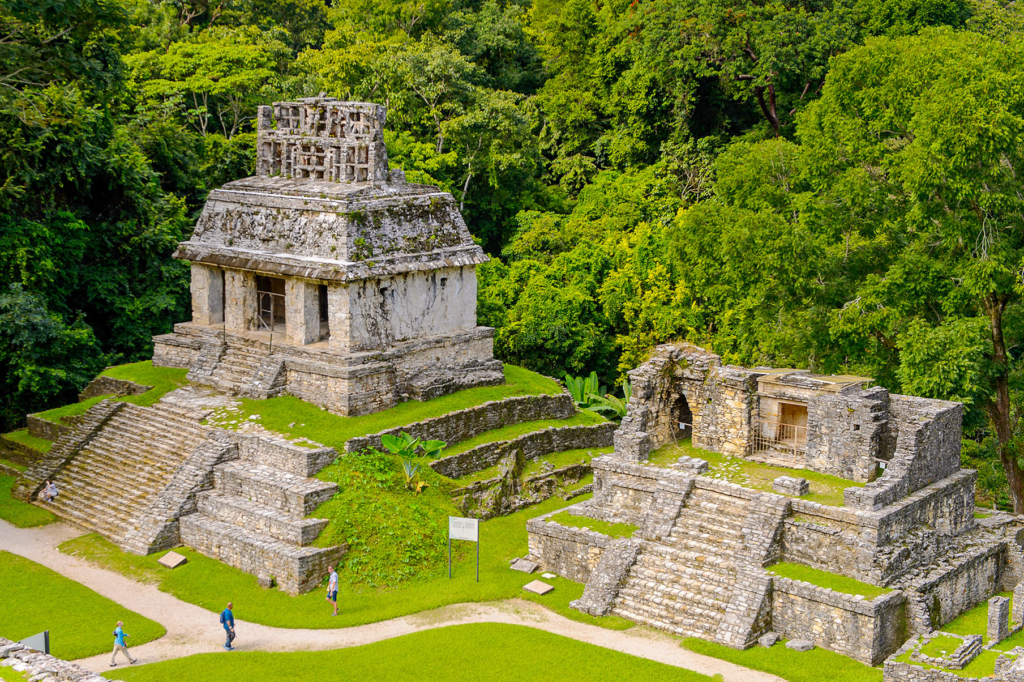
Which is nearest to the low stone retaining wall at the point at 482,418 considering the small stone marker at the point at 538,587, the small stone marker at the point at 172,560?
the small stone marker at the point at 172,560

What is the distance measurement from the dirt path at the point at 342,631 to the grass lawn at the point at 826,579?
1.90 metres

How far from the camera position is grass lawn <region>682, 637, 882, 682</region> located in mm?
16172

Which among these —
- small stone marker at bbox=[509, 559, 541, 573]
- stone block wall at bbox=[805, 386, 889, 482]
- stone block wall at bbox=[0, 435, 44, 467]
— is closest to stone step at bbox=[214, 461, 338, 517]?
small stone marker at bbox=[509, 559, 541, 573]

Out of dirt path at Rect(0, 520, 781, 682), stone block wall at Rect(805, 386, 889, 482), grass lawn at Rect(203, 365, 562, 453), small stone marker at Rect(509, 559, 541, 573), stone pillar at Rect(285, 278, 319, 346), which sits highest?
stone pillar at Rect(285, 278, 319, 346)

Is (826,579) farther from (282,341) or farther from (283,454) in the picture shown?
(282,341)

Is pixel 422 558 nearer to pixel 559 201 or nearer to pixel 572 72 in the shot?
pixel 559 201

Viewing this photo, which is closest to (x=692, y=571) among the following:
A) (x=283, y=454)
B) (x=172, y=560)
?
(x=283, y=454)

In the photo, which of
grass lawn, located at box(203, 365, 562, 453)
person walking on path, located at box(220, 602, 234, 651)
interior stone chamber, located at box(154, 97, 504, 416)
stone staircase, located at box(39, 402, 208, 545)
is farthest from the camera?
interior stone chamber, located at box(154, 97, 504, 416)

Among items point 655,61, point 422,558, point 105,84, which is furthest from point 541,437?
point 655,61

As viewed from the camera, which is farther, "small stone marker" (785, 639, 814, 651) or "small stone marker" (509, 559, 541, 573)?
"small stone marker" (509, 559, 541, 573)

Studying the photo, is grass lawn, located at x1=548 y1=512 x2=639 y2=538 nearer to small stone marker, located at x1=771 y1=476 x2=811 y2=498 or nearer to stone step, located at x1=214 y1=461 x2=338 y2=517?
small stone marker, located at x1=771 y1=476 x2=811 y2=498

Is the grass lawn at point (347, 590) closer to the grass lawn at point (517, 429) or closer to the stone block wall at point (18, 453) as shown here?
the grass lawn at point (517, 429)

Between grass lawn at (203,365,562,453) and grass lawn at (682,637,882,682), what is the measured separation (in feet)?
26.3

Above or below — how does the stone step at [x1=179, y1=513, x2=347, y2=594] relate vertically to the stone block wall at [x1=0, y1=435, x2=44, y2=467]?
below
